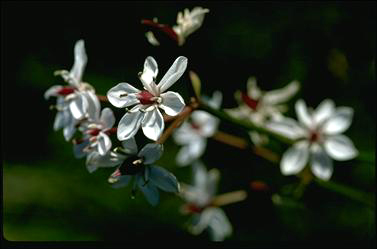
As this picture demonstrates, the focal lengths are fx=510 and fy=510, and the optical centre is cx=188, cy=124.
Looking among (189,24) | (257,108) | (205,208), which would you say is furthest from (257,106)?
(189,24)

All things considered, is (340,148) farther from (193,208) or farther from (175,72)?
(175,72)

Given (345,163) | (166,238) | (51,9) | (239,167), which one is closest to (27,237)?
(166,238)

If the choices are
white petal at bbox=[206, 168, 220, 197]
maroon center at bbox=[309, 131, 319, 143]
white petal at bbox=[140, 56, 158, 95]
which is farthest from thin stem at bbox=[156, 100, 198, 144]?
white petal at bbox=[206, 168, 220, 197]

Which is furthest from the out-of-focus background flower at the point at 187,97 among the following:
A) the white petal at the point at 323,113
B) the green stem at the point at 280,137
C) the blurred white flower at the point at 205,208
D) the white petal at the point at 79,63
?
the white petal at the point at 79,63

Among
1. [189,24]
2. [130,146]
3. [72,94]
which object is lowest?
[130,146]

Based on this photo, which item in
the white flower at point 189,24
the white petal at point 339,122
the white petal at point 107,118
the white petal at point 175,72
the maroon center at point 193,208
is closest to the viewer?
the white petal at point 175,72

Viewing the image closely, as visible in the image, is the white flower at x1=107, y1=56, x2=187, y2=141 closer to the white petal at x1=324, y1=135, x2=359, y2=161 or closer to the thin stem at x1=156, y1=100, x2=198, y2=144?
the thin stem at x1=156, y1=100, x2=198, y2=144

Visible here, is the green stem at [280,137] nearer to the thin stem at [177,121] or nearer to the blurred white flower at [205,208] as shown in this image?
the thin stem at [177,121]
